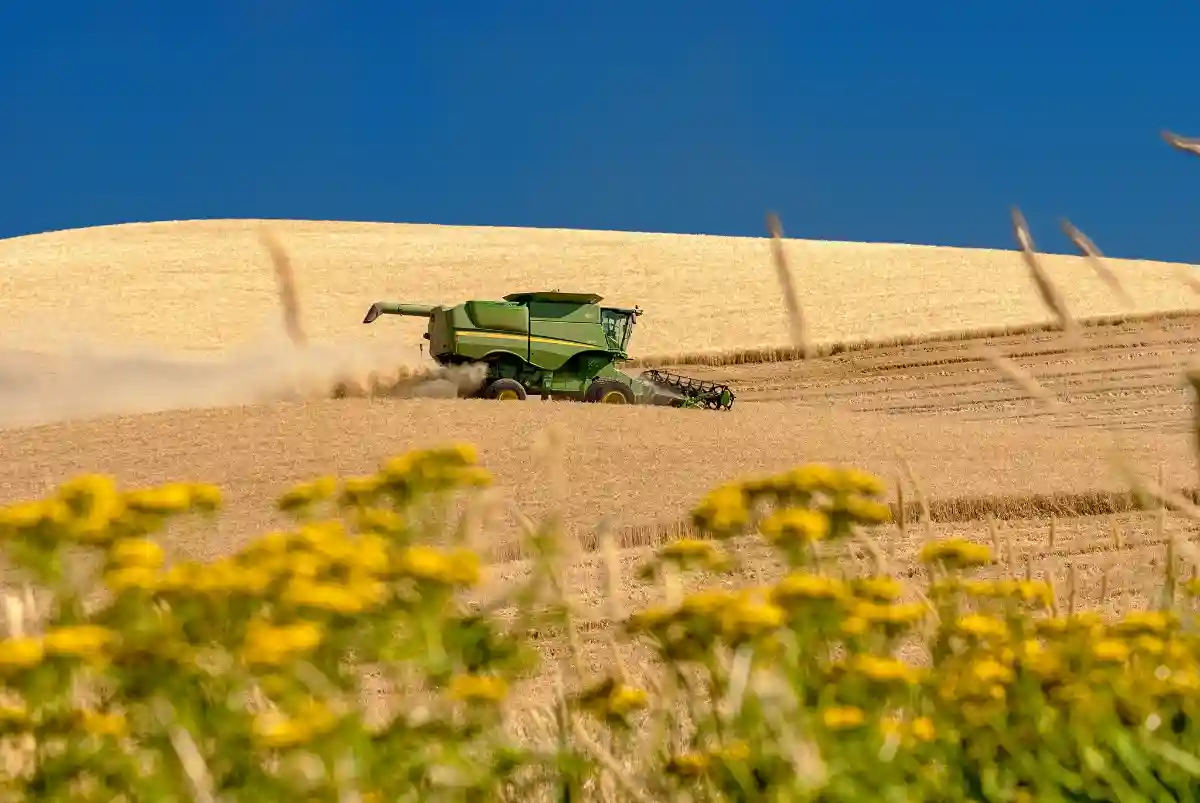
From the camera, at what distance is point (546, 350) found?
18.3 metres

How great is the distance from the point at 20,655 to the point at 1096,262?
4.84 ft

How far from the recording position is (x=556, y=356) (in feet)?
60.4

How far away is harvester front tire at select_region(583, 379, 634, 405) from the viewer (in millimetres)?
17875

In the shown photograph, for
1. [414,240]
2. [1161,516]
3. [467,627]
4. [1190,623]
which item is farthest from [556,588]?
[414,240]

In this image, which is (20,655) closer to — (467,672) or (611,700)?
(467,672)

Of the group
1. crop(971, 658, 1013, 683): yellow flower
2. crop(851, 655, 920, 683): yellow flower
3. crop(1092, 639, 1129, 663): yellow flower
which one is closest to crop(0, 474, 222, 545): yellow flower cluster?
crop(851, 655, 920, 683): yellow flower

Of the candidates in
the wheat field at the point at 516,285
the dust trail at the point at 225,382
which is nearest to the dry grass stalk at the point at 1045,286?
the dust trail at the point at 225,382

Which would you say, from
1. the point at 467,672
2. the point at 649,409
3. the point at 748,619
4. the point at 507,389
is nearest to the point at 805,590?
the point at 748,619

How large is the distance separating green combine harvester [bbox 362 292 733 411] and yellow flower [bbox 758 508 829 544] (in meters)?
16.0

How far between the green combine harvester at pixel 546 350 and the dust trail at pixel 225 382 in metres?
0.36

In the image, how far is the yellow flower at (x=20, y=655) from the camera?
1523 millimetres

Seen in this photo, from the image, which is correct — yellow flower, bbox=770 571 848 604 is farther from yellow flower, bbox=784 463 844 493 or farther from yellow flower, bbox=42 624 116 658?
yellow flower, bbox=42 624 116 658

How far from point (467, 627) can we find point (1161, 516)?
123 centimetres

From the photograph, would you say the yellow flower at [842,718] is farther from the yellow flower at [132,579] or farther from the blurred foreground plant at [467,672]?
the yellow flower at [132,579]
